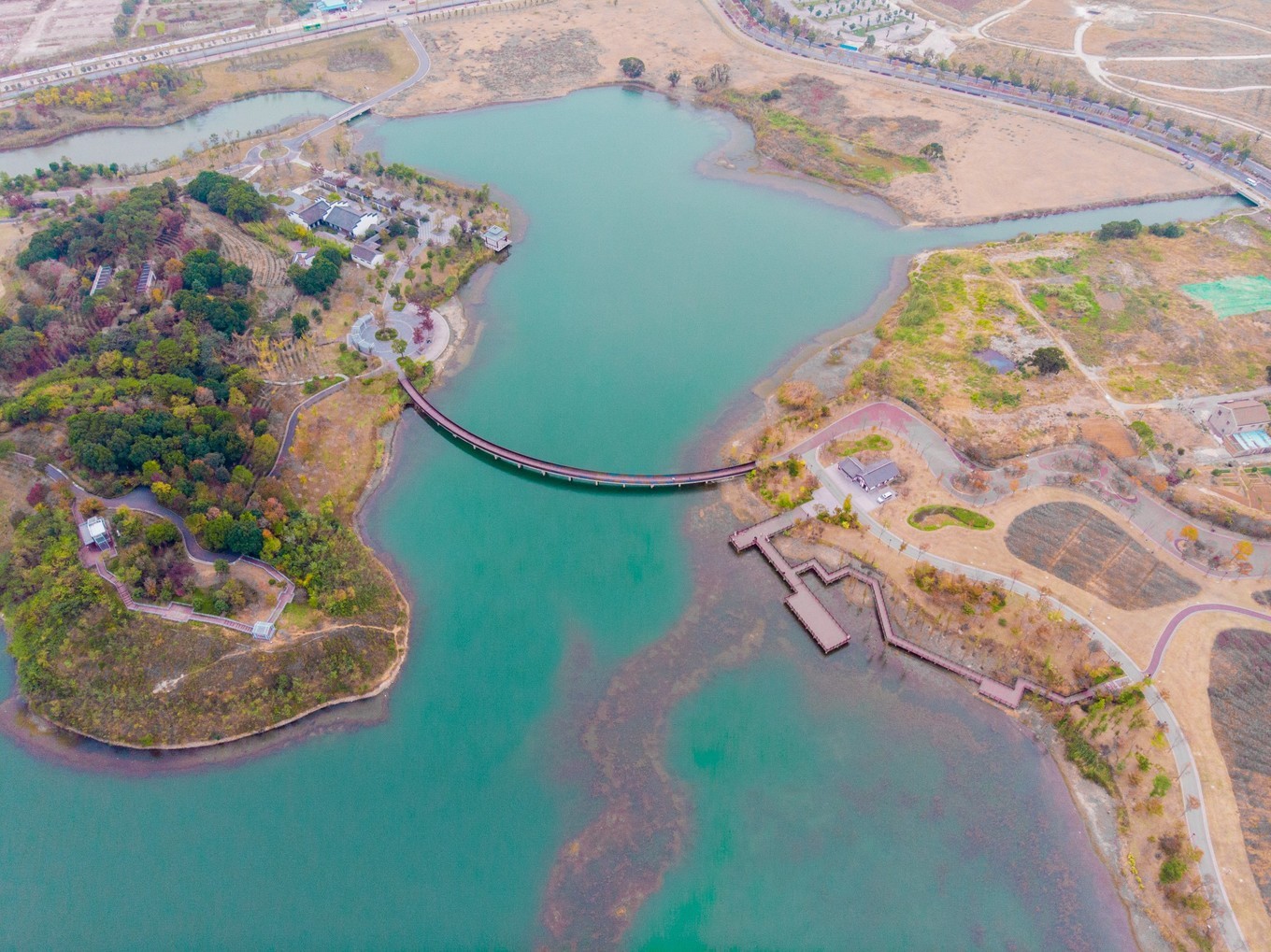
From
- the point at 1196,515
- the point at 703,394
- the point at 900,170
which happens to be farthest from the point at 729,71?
the point at 1196,515

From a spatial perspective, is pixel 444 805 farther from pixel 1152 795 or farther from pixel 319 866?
pixel 1152 795

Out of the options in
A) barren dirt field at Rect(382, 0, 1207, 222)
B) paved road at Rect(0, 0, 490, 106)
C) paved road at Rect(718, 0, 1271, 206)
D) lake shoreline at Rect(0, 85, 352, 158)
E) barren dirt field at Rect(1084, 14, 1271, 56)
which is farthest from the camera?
barren dirt field at Rect(1084, 14, 1271, 56)

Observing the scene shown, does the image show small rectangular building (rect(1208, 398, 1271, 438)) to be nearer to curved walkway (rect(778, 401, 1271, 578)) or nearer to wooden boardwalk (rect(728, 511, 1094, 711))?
curved walkway (rect(778, 401, 1271, 578))

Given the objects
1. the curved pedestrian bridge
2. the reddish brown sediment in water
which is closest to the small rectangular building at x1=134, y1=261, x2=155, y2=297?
the curved pedestrian bridge

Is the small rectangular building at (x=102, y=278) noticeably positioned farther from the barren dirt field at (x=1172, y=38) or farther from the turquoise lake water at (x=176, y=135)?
the barren dirt field at (x=1172, y=38)

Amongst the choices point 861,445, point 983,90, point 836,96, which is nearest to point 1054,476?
point 861,445

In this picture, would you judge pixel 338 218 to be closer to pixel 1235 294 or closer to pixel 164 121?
pixel 164 121
